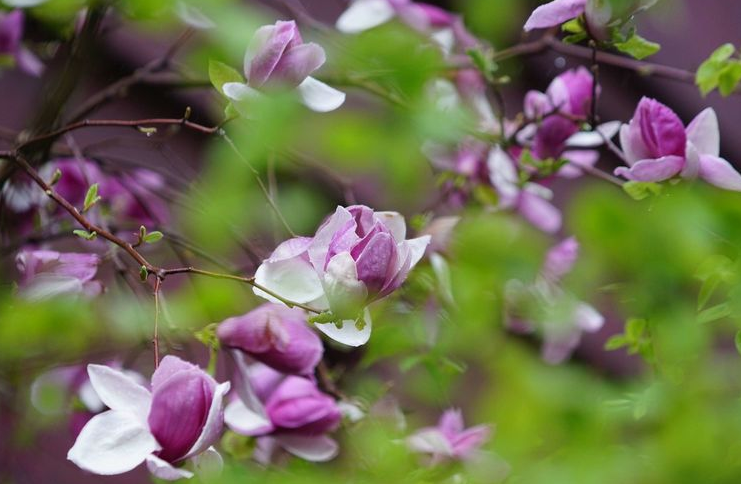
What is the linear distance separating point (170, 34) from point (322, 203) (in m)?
0.26

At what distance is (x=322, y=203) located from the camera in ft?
3.40

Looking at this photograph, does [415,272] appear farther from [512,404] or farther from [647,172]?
[512,404]

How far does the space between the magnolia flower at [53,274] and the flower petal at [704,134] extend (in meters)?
0.34

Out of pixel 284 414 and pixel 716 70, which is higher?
pixel 716 70

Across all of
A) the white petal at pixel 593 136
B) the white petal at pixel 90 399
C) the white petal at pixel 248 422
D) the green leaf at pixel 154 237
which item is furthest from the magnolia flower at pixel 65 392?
the white petal at pixel 593 136

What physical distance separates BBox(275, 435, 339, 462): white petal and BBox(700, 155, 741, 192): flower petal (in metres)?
0.27

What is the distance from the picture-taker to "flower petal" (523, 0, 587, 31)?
430 mm

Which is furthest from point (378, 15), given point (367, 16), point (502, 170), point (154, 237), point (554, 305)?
point (154, 237)

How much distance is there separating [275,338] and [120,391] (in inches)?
→ 4.8

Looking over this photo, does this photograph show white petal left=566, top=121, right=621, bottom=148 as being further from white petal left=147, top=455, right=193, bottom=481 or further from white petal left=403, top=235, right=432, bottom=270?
white petal left=147, top=455, right=193, bottom=481

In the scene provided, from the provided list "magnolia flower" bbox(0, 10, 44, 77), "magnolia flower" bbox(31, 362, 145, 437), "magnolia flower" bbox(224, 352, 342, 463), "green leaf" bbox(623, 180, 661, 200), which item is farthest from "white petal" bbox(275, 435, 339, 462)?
"magnolia flower" bbox(0, 10, 44, 77)

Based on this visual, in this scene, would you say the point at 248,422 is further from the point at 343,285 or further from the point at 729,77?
the point at 729,77

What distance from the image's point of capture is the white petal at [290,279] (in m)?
0.39

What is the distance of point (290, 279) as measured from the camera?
39 cm
